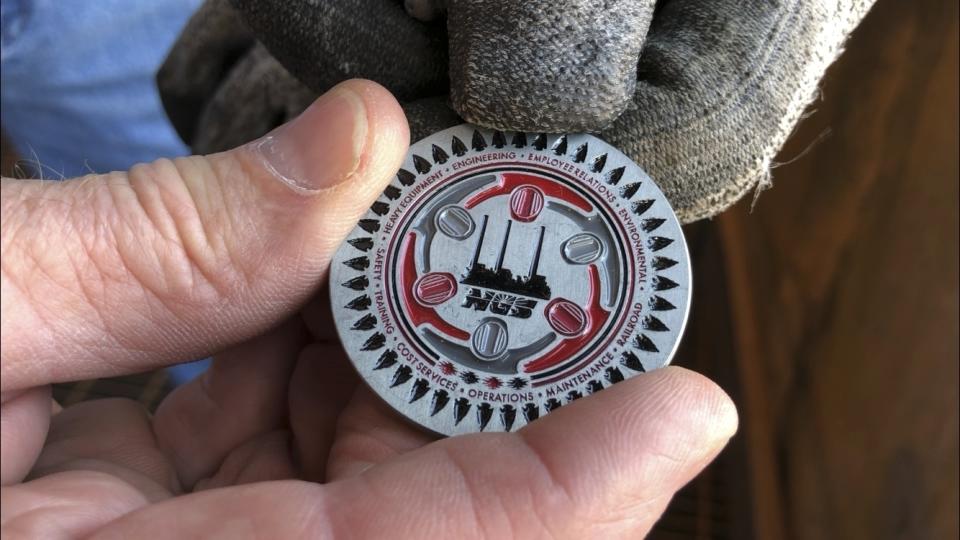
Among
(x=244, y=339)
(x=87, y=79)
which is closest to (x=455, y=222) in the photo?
(x=244, y=339)

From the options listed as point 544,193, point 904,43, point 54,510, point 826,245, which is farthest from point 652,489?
point 904,43

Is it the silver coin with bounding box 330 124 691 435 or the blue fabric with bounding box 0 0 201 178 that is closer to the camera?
the silver coin with bounding box 330 124 691 435

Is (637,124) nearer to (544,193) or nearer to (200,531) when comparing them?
(544,193)

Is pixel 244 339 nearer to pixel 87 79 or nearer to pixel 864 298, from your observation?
pixel 87 79

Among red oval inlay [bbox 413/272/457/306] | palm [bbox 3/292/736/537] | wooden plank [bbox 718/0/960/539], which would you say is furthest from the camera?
wooden plank [bbox 718/0/960/539]

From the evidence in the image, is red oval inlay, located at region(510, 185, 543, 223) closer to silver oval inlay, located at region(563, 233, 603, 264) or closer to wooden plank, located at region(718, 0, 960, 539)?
silver oval inlay, located at region(563, 233, 603, 264)

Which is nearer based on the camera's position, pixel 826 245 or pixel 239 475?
pixel 239 475

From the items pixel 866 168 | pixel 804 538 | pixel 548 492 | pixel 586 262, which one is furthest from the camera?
pixel 866 168

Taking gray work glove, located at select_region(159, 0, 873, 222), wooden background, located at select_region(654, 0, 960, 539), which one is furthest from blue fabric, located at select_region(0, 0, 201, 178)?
wooden background, located at select_region(654, 0, 960, 539)
